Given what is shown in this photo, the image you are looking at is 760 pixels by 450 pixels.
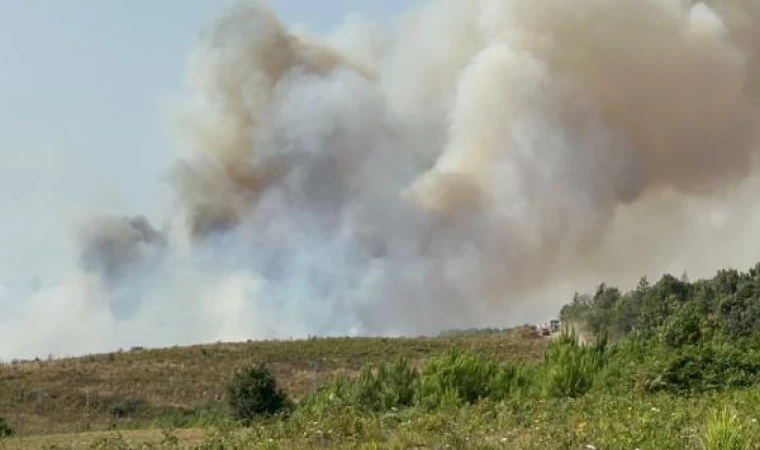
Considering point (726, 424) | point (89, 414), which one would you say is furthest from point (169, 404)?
point (726, 424)

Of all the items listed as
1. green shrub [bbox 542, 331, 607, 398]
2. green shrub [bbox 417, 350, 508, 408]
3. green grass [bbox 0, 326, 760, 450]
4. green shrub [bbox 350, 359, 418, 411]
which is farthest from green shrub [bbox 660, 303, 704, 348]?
green shrub [bbox 350, 359, 418, 411]

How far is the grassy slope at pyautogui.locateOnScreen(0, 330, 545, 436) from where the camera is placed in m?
36.4

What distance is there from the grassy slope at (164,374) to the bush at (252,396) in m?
8.93

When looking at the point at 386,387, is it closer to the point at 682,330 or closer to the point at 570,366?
the point at 570,366

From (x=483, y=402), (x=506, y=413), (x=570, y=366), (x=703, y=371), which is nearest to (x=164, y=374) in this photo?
(x=570, y=366)

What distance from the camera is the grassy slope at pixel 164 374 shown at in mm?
36438

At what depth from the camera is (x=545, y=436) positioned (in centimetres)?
1004

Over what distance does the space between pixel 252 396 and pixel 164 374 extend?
26524 millimetres

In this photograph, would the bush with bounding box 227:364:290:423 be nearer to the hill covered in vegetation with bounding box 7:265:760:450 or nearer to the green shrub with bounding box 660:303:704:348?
the hill covered in vegetation with bounding box 7:265:760:450

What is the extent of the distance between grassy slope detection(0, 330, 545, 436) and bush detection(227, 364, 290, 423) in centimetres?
893

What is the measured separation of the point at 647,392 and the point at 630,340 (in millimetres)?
5175

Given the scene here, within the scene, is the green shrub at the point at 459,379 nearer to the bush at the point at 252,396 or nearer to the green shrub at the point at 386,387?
the green shrub at the point at 386,387

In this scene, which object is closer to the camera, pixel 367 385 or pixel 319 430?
pixel 319 430

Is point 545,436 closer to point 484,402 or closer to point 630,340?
point 484,402
